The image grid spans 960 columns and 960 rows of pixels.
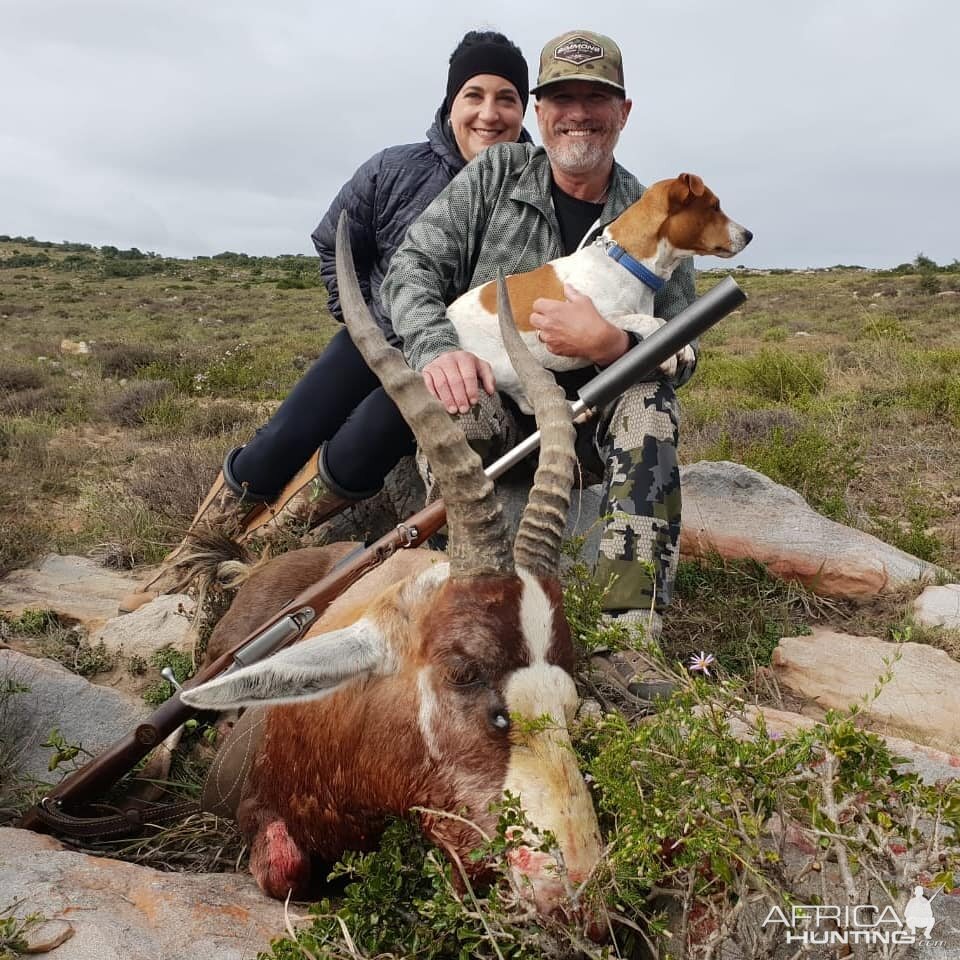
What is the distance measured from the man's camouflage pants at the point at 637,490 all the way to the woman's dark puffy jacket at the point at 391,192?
1514 millimetres

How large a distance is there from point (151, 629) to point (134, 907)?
254 cm

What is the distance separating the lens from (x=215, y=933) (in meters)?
2.20

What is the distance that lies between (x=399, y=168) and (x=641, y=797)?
4.13 meters

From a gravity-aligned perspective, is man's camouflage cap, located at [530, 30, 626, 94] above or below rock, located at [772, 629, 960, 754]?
above

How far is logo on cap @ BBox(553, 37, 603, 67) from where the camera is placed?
4051mm

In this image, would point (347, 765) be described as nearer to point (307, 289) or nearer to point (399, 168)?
point (399, 168)

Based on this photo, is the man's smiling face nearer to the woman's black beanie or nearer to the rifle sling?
the woman's black beanie

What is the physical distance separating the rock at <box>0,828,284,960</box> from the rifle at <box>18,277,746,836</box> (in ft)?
1.54

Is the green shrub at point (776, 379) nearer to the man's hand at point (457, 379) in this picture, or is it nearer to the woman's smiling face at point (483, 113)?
the woman's smiling face at point (483, 113)

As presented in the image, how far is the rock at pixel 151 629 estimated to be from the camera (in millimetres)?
4480

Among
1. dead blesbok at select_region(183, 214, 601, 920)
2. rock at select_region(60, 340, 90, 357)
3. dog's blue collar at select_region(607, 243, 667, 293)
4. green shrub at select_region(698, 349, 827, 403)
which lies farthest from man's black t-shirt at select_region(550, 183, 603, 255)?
rock at select_region(60, 340, 90, 357)

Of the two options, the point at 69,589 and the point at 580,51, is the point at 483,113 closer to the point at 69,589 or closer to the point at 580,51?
the point at 580,51

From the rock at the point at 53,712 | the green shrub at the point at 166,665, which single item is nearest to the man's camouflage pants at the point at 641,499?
the green shrub at the point at 166,665

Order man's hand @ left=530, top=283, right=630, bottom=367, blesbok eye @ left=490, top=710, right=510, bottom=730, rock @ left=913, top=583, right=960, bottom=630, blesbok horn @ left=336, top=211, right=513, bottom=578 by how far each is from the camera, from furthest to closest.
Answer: rock @ left=913, top=583, right=960, bottom=630
man's hand @ left=530, top=283, right=630, bottom=367
blesbok horn @ left=336, top=211, right=513, bottom=578
blesbok eye @ left=490, top=710, right=510, bottom=730
